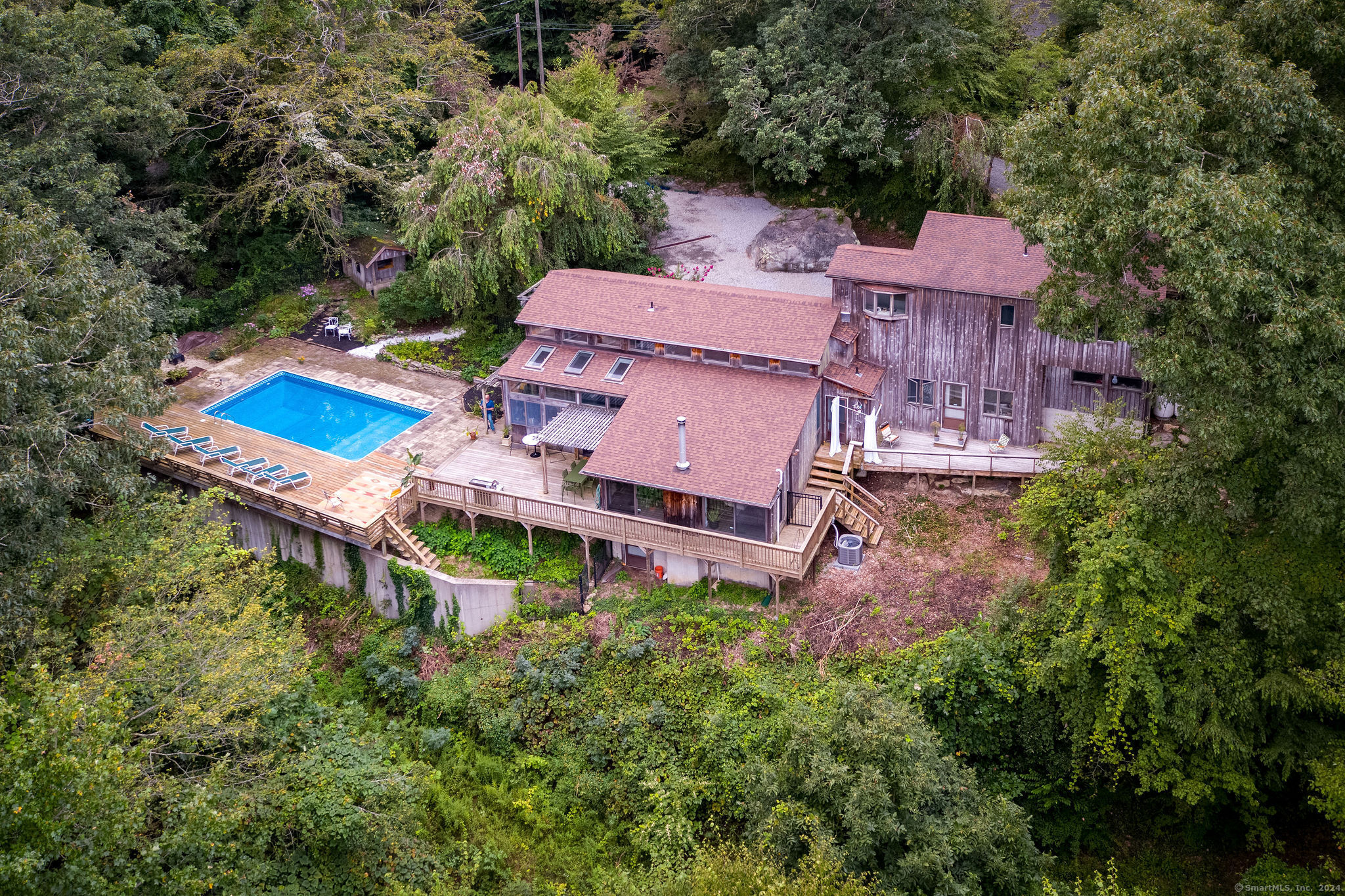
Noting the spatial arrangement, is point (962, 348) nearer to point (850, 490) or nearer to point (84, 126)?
point (850, 490)

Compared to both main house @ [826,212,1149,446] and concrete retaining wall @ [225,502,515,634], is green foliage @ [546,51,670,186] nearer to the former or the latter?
main house @ [826,212,1149,446]

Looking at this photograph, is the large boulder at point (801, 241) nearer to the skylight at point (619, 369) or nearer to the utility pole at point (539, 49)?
the skylight at point (619, 369)

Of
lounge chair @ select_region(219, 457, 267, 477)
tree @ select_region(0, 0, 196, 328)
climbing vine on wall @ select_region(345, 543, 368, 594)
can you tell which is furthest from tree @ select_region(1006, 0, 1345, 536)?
tree @ select_region(0, 0, 196, 328)

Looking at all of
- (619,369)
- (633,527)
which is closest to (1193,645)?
(633,527)

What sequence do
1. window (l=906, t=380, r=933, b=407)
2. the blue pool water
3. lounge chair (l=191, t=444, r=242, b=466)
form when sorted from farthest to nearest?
the blue pool water → lounge chair (l=191, t=444, r=242, b=466) → window (l=906, t=380, r=933, b=407)

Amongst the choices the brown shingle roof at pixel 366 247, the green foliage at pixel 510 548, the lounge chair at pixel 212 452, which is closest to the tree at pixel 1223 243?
the green foliage at pixel 510 548

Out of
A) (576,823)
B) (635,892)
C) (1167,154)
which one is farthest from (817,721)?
(1167,154)
